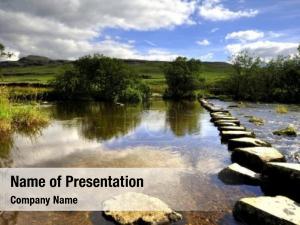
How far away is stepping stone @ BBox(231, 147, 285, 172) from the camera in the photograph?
9.43 metres

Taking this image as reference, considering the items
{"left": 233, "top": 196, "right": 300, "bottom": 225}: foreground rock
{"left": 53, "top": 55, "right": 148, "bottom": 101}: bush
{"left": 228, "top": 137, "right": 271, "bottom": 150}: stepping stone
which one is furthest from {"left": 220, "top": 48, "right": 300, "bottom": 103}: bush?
{"left": 233, "top": 196, "right": 300, "bottom": 225}: foreground rock

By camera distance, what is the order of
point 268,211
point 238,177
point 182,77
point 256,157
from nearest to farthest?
point 268,211, point 238,177, point 256,157, point 182,77

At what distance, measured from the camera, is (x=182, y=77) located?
50.1 m

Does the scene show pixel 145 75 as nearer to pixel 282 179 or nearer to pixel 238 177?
pixel 238 177

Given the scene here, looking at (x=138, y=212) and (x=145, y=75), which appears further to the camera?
(x=145, y=75)

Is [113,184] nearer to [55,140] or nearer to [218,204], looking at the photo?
[218,204]

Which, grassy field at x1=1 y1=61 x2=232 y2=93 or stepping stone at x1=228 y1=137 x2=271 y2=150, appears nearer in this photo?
stepping stone at x1=228 y1=137 x2=271 y2=150

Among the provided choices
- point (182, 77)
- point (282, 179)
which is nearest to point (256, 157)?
point (282, 179)

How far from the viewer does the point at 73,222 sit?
591 centimetres

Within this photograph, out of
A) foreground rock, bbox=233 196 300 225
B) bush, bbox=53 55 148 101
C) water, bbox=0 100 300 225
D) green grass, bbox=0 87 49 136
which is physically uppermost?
bush, bbox=53 55 148 101

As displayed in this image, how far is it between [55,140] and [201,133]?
20.5 feet

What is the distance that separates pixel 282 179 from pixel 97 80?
1321 inches

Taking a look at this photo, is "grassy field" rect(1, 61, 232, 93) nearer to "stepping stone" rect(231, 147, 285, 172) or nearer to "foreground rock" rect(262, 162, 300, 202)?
"stepping stone" rect(231, 147, 285, 172)

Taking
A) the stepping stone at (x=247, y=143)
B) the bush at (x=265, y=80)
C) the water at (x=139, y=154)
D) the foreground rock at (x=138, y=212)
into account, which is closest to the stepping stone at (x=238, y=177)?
the water at (x=139, y=154)
